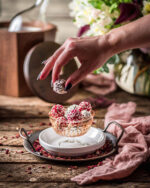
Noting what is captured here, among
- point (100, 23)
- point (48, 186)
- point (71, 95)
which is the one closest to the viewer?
point (48, 186)

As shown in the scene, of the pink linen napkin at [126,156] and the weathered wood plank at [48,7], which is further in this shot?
the weathered wood plank at [48,7]

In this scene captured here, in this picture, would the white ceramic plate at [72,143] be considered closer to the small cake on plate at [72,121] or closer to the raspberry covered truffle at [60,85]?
the small cake on plate at [72,121]

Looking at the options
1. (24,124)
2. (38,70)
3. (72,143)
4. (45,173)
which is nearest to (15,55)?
(38,70)

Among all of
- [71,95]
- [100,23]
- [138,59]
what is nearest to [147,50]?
[138,59]

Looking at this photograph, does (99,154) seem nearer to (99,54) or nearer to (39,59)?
(99,54)

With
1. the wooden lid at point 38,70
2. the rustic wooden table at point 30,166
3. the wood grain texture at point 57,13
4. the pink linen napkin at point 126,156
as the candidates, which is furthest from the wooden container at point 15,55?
the pink linen napkin at point 126,156

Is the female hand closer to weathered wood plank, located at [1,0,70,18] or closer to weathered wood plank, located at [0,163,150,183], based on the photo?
weathered wood plank, located at [0,163,150,183]

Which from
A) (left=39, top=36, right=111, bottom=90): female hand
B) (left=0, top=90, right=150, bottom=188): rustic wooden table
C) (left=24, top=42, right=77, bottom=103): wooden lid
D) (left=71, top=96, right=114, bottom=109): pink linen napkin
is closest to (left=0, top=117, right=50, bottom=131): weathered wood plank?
(left=0, top=90, right=150, bottom=188): rustic wooden table
